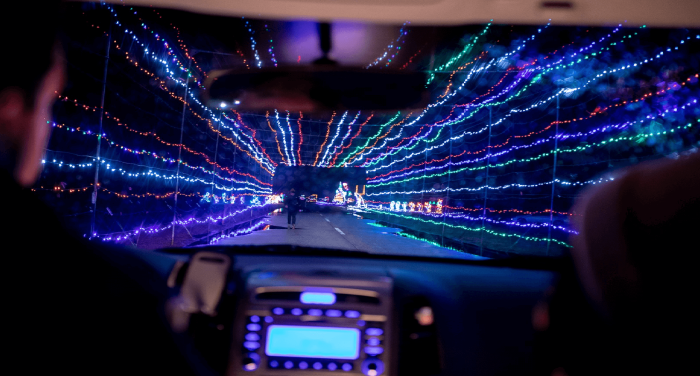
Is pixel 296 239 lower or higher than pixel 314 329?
lower

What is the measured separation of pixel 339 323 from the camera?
6.56ft

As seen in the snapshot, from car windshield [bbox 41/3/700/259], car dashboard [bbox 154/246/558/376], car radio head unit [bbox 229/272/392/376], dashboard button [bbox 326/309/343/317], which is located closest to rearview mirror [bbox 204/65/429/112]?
car windshield [bbox 41/3/700/259]

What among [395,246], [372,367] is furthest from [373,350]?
[395,246]

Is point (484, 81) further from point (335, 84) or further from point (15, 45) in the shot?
point (15, 45)

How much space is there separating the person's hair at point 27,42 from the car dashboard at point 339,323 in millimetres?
1082

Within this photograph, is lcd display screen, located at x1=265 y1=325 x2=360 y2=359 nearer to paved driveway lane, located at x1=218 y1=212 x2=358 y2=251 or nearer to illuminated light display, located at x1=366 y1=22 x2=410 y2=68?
paved driveway lane, located at x1=218 y1=212 x2=358 y2=251

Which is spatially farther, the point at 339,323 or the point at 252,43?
the point at 252,43

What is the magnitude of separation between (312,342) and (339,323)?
0.15 meters

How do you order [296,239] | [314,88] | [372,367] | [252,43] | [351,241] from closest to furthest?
[372,367] → [314,88] → [252,43] → [351,241] → [296,239]

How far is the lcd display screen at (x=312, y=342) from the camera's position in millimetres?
1942

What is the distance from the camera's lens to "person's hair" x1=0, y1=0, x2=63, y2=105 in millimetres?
1008

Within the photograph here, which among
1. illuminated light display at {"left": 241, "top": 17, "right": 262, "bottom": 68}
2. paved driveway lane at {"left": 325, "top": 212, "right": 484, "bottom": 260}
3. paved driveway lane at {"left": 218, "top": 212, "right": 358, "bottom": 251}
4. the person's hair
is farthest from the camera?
illuminated light display at {"left": 241, "top": 17, "right": 262, "bottom": 68}

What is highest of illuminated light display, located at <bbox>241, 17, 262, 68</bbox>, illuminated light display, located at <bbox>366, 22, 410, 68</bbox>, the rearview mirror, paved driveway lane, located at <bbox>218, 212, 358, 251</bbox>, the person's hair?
illuminated light display, located at <bbox>366, 22, 410, 68</bbox>

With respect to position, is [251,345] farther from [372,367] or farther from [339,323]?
[372,367]
